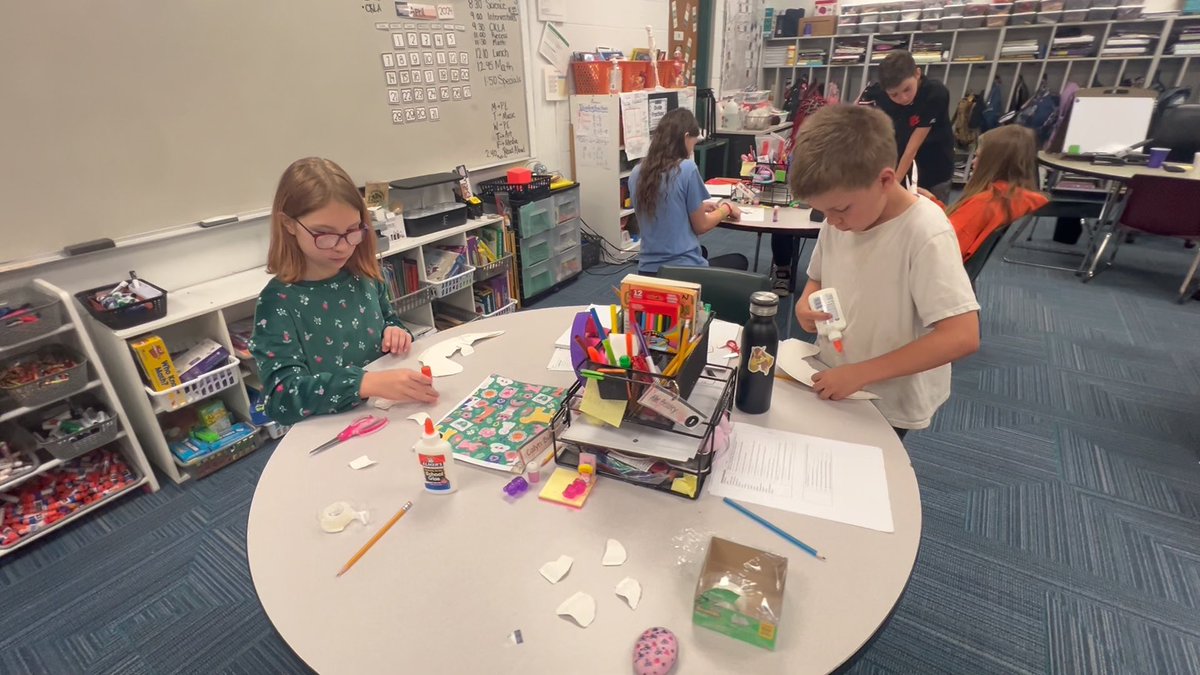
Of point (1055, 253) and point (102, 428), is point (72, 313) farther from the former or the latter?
point (1055, 253)

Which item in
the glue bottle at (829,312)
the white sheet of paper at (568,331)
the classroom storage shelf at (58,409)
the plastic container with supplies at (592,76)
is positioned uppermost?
the plastic container with supplies at (592,76)

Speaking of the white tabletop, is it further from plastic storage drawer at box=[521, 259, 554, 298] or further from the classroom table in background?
plastic storage drawer at box=[521, 259, 554, 298]

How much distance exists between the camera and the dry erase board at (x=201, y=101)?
1.81 meters

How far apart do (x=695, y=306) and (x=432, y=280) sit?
7.06 ft

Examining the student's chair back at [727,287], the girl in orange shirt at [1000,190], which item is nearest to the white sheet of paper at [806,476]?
the student's chair back at [727,287]

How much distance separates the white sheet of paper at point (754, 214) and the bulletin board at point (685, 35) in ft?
9.18

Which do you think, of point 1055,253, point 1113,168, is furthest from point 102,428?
point 1055,253

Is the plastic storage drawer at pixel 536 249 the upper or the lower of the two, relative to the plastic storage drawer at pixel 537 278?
upper

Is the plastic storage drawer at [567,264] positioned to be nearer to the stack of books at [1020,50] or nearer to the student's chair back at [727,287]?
the student's chair back at [727,287]

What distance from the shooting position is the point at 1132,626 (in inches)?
61.0

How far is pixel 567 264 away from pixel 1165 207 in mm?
3534

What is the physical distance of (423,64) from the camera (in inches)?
114

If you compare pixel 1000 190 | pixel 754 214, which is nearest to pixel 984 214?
pixel 1000 190

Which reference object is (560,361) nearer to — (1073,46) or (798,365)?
(798,365)
